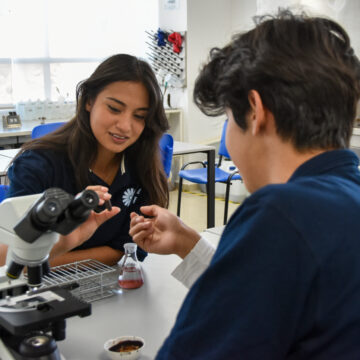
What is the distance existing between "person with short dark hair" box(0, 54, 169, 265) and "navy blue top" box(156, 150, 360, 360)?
1007 mm

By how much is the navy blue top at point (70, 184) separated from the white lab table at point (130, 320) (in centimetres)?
31

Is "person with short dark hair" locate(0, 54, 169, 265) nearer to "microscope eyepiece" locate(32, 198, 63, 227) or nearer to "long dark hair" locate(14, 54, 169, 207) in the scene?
"long dark hair" locate(14, 54, 169, 207)

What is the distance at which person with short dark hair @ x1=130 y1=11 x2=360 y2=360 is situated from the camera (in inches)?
26.8

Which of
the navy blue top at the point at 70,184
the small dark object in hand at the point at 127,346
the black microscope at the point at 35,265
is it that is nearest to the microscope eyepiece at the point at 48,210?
the black microscope at the point at 35,265

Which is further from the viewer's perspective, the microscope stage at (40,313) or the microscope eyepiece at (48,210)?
the microscope stage at (40,313)

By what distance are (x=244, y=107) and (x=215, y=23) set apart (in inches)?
193

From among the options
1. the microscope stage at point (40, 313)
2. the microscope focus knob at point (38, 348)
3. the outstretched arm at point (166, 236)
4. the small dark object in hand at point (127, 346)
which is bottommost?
the small dark object in hand at point (127, 346)

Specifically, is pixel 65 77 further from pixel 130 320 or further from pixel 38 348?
pixel 38 348

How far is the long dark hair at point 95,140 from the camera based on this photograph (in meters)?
1.79

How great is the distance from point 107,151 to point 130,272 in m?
0.56

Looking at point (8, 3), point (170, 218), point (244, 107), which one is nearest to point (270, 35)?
point (244, 107)

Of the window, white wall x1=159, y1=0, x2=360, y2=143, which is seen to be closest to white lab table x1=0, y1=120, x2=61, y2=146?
the window

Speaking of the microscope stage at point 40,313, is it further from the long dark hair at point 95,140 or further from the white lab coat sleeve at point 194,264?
the long dark hair at point 95,140

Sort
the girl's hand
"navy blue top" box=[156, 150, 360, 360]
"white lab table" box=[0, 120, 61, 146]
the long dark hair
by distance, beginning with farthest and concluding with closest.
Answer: "white lab table" box=[0, 120, 61, 146], the long dark hair, the girl's hand, "navy blue top" box=[156, 150, 360, 360]
